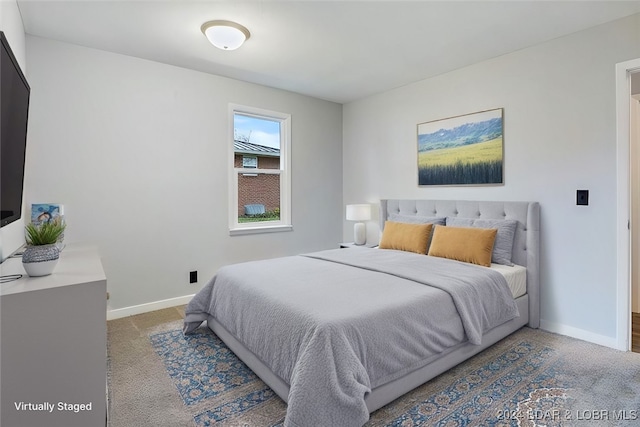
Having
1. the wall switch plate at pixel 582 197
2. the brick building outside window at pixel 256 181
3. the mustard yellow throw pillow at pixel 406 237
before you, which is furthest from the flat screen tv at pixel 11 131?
the wall switch plate at pixel 582 197

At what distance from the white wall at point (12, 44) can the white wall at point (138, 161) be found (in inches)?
12.3

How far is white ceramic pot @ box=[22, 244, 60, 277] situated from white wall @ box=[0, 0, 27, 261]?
628mm

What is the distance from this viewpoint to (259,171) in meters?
4.17

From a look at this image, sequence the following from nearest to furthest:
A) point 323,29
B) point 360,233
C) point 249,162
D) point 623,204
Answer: point 623,204 → point 323,29 → point 249,162 → point 360,233

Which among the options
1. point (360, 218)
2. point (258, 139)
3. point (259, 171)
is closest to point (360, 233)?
point (360, 218)

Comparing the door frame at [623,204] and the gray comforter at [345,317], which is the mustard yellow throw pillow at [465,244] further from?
the door frame at [623,204]

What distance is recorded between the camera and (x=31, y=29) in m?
2.65

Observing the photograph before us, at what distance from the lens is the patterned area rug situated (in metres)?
1.75

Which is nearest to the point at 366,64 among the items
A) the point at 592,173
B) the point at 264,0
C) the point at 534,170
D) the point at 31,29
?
the point at 264,0

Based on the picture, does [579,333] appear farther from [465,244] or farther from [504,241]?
[465,244]

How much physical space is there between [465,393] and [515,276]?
1.27 m

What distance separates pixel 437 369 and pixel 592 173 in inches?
79.9

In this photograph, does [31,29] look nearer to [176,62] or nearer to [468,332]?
[176,62]

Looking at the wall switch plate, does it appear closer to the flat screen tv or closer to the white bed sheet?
the white bed sheet
